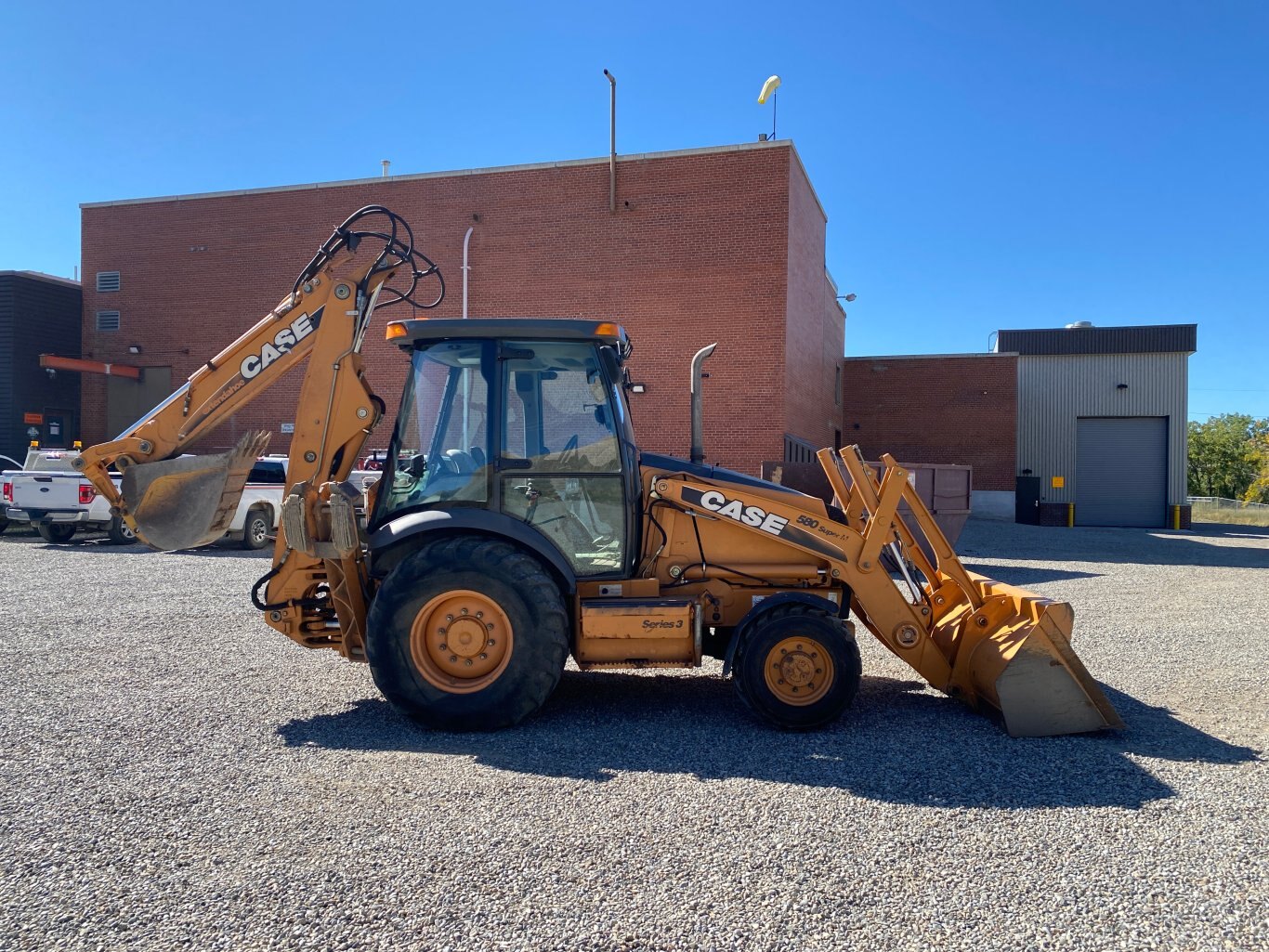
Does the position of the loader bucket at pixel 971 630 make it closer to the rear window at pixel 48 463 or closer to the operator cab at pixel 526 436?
the operator cab at pixel 526 436

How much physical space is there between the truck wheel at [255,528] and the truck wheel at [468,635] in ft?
42.6

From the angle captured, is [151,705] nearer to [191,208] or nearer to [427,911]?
[427,911]

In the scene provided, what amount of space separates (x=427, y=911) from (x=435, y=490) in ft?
9.65

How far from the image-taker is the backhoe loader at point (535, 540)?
5434 millimetres

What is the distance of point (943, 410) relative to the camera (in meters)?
34.3

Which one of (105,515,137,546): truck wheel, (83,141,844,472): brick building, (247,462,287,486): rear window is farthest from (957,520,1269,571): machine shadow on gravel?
(105,515,137,546): truck wheel

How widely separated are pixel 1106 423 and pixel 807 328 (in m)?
16.6

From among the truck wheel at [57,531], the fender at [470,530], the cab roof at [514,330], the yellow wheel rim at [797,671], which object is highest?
the cab roof at [514,330]

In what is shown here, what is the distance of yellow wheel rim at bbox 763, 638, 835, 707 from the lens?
5.50m

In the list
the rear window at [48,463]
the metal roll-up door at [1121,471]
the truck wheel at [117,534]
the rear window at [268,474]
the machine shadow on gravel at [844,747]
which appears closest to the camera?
the machine shadow on gravel at [844,747]

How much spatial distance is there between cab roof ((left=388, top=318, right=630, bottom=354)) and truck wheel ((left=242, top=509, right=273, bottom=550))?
1276cm

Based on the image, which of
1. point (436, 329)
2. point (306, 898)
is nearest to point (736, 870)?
point (306, 898)

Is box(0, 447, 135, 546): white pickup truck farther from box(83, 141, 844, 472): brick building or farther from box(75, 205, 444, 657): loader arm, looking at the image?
box(75, 205, 444, 657): loader arm

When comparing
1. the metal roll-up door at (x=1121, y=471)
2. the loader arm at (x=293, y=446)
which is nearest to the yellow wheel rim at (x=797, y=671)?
the loader arm at (x=293, y=446)
